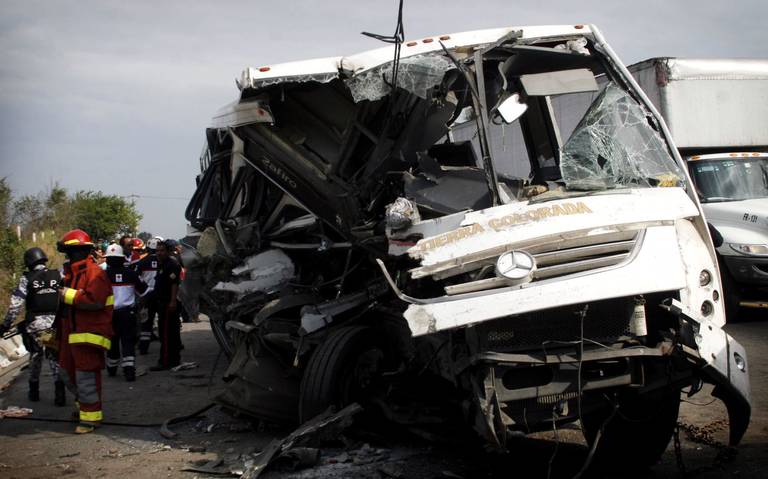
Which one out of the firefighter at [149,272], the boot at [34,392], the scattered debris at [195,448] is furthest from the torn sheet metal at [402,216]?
the firefighter at [149,272]

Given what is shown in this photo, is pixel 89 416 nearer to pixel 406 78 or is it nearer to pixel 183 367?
pixel 183 367

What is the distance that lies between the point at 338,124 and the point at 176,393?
12.5 feet

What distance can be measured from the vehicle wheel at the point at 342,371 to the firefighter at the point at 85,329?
236 centimetres

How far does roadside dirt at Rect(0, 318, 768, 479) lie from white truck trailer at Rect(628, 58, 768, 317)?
2319 mm

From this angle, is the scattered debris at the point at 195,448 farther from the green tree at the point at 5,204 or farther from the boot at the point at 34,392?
the green tree at the point at 5,204

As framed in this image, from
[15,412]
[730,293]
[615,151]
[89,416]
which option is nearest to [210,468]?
[89,416]

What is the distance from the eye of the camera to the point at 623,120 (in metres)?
5.32

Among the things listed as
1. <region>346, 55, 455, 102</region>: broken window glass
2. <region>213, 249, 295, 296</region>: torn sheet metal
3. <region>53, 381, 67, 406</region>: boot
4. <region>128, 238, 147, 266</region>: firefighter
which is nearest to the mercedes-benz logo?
<region>346, 55, 455, 102</region>: broken window glass

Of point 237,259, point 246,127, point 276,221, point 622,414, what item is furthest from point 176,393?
point 622,414

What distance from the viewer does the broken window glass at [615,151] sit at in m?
4.98

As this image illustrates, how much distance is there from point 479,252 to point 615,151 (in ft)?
4.69

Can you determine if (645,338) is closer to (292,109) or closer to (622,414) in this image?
(622,414)

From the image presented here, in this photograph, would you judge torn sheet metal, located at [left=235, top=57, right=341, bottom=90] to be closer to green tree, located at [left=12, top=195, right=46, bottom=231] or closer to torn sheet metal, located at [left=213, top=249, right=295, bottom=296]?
torn sheet metal, located at [left=213, top=249, right=295, bottom=296]

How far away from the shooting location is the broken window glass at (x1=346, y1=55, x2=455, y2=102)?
5.20 metres
